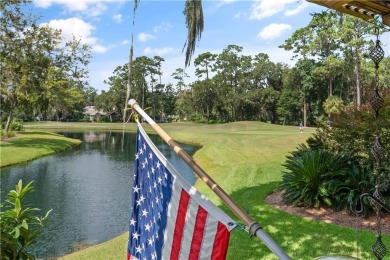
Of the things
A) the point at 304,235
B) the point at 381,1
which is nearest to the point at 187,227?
the point at 381,1

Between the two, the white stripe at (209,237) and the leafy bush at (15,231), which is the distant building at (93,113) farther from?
the white stripe at (209,237)

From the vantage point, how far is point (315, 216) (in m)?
9.12

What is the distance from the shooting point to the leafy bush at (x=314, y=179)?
950cm

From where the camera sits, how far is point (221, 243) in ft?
9.69

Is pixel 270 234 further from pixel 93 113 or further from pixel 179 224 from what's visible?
pixel 93 113

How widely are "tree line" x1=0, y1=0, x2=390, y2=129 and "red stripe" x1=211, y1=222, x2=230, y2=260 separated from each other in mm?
10038

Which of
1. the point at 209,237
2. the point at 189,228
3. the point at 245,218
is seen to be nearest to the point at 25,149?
the point at 189,228

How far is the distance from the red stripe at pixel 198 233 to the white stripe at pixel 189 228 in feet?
0.15

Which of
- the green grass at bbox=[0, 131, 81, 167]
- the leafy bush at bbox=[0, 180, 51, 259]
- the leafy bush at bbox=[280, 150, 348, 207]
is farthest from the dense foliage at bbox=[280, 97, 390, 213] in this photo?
the green grass at bbox=[0, 131, 81, 167]

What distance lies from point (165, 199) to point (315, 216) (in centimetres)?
661

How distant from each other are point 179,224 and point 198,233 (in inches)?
13.4

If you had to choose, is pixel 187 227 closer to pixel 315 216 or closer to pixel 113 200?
pixel 315 216

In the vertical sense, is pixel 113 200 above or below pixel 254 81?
below

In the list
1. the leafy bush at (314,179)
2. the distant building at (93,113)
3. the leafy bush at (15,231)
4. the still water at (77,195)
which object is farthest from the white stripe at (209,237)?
the distant building at (93,113)
